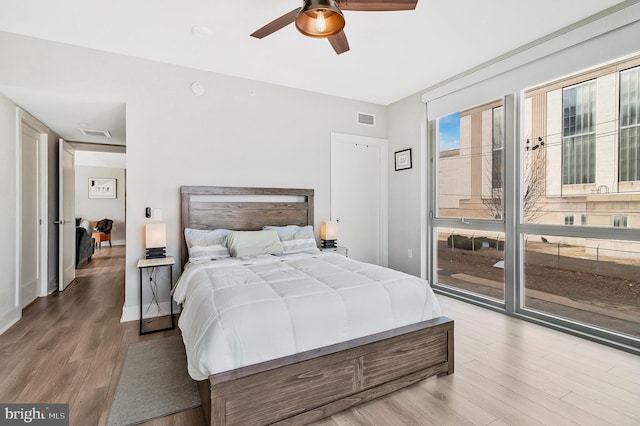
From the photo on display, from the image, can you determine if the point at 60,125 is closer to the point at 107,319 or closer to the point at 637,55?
the point at 107,319

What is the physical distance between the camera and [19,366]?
7.63ft

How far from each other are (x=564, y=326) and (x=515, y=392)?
4.74ft

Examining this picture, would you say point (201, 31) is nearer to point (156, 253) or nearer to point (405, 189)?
point (156, 253)

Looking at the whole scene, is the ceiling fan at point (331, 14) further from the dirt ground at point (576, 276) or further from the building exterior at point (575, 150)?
the dirt ground at point (576, 276)

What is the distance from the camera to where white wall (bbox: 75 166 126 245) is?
8.78 m

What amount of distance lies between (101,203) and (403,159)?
28.6 ft

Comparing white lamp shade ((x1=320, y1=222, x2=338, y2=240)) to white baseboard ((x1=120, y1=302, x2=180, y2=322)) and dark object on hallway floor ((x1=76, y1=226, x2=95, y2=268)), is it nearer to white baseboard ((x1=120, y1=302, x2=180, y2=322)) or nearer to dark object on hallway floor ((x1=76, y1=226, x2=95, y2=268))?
white baseboard ((x1=120, y1=302, x2=180, y2=322))

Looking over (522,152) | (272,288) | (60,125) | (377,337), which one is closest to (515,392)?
(377,337)

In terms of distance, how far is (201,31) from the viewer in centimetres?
283

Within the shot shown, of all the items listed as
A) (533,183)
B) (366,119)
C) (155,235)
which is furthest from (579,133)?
(155,235)

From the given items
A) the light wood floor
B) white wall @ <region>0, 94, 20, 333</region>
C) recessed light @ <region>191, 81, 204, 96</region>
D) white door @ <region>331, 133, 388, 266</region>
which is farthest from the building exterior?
white wall @ <region>0, 94, 20, 333</region>

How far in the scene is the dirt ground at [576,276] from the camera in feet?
8.69

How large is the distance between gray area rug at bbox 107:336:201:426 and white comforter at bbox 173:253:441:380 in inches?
15.8

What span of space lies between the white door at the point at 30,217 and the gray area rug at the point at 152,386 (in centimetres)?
217
